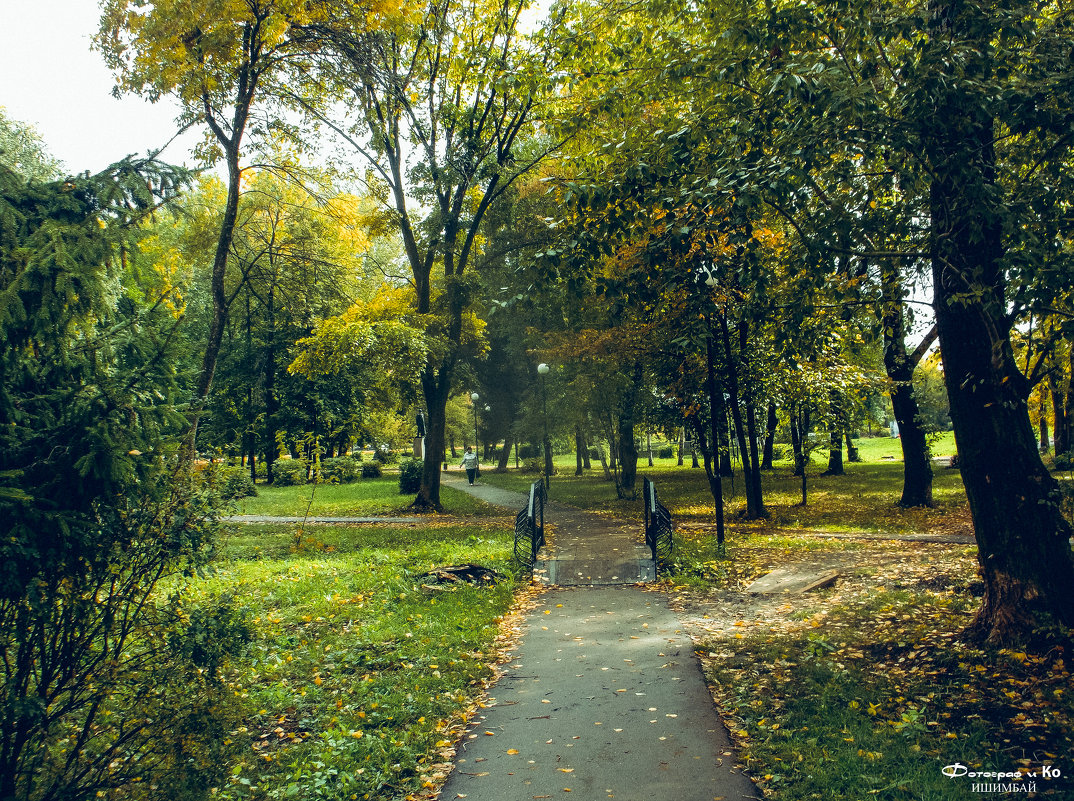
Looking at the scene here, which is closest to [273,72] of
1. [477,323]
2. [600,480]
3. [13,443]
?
[477,323]

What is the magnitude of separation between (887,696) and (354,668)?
4.22m

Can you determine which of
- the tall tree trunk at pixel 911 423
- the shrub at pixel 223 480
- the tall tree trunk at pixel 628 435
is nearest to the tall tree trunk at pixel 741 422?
the tall tree trunk at pixel 911 423

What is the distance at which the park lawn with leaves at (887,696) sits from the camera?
12.1 ft

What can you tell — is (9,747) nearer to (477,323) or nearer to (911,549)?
(911,549)

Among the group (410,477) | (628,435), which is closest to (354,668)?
(628,435)

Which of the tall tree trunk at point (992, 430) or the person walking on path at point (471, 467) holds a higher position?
the tall tree trunk at point (992, 430)

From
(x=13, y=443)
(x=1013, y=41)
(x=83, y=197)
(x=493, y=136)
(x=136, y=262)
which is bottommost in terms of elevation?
(x=13, y=443)

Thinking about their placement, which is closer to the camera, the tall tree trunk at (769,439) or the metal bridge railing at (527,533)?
the metal bridge railing at (527,533)

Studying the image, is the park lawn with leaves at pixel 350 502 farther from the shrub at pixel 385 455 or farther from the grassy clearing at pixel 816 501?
the shrub at pixel 385 455

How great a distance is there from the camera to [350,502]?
22.7 meters

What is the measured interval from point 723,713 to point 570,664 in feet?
5.39

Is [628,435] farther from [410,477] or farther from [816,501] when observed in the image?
[410,477]

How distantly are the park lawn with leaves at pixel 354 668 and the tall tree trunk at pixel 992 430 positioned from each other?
14.0 feet

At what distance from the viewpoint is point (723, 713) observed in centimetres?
482
